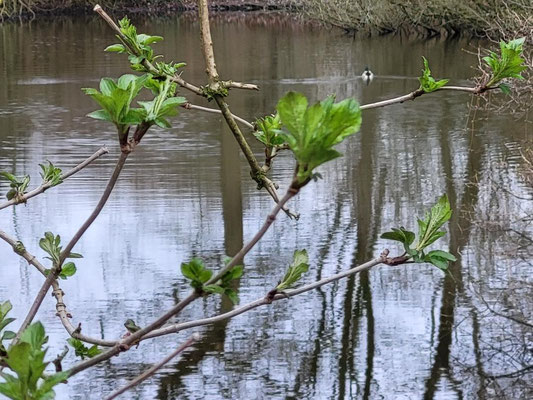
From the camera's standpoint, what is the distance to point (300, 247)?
10352 millimetres

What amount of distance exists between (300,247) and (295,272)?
9.08 m

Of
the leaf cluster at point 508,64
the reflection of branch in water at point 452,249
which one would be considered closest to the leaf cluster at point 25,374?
the leaf cluster at point 508,64

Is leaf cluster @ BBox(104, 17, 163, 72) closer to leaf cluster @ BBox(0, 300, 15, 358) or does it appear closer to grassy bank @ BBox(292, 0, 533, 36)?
leaf cluster @ BBox(0, 300, 15, 358)

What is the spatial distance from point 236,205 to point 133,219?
1.16m

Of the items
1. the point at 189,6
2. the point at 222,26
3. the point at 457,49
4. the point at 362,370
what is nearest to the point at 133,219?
the point at 362,370

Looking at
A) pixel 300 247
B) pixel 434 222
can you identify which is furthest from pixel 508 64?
pixel 300 247

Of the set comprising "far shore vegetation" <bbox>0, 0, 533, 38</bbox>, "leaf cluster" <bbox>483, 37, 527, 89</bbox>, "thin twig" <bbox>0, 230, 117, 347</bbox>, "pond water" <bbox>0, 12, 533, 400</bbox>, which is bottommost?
"pond water" <bbox>0, 12, 533, 400</bbox>

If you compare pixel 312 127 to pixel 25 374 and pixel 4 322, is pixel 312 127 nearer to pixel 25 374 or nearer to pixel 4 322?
pixel 25 374

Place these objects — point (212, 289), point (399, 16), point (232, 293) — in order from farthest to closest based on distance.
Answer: point (399, 16)
point (232, 293)
point (212, 289)

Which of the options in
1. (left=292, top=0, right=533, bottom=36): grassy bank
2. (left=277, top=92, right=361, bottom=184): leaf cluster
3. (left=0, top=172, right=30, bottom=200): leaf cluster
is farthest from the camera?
(left=292, top=0, right=533, bottom=36): grassy bank

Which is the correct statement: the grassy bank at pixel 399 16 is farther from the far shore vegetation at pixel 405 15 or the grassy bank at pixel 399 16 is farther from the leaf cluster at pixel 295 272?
the leaf cluster at pixel 295 272

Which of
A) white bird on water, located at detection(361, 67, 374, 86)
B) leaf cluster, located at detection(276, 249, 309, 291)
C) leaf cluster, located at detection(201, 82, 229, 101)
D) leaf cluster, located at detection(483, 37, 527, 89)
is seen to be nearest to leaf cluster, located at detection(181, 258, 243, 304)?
leaf cluster, located at detection(276, 249, 309, 291)

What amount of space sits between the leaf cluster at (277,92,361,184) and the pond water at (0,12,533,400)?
6694 millimetres

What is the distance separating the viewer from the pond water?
786cm
